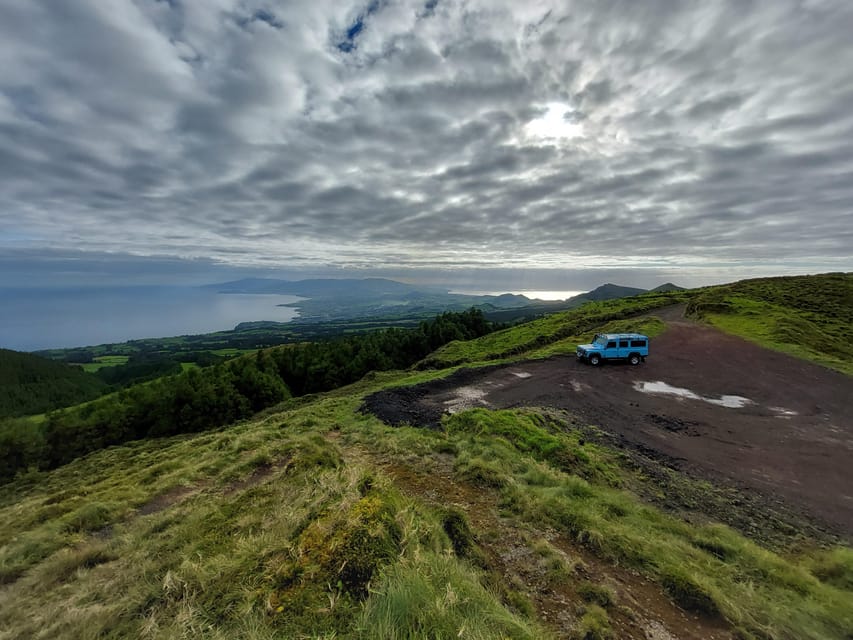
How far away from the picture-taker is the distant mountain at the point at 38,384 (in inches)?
2756

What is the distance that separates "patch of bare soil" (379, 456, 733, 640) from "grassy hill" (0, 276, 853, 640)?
0.03 metres

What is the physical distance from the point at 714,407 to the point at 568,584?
15.7 meters

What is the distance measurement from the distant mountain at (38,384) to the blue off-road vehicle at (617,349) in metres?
85.7

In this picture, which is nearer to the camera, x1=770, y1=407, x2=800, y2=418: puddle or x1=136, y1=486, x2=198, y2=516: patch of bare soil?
x1=136, y1=486, x2=198, y2=516: patch of bare soil

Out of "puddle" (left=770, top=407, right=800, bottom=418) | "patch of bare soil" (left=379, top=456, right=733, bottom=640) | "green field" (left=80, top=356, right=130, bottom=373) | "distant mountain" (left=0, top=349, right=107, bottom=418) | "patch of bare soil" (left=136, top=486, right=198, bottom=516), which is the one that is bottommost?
"green field" (left=80, top=356, right=130, bottom=373)

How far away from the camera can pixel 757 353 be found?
2366 centimetres

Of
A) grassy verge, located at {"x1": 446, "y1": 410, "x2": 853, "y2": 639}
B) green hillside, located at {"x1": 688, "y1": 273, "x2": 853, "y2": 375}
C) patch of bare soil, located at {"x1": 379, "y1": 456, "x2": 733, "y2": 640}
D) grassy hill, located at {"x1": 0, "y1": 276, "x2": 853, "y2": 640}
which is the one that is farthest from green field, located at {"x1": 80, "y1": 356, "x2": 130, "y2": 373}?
green hillside, located at {"x1": 688, "y1": 273, "x2": 853, "y2": 375}

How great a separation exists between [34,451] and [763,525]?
134ft

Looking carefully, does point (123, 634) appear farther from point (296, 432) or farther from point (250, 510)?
point (296, 432)

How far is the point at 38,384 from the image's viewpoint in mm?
78250

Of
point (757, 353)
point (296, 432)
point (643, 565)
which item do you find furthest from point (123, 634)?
point (757, 353)

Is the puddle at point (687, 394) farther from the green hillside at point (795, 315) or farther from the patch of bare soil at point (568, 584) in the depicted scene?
the patch of bare soil at point (568, 584)

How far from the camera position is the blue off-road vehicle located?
71.9 feet

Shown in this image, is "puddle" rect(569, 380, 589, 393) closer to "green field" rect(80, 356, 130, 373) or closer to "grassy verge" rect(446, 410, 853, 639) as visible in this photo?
"grassy verge" rect(446, 410, 853, 639)
